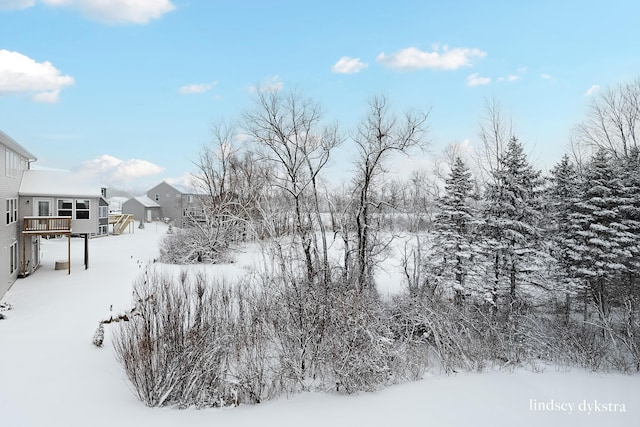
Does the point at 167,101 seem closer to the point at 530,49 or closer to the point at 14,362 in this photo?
the point at 14,362

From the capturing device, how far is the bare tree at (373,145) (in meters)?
16.1

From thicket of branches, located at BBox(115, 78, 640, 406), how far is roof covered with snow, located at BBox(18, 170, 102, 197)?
10083 mm

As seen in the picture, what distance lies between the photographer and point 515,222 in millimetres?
16734

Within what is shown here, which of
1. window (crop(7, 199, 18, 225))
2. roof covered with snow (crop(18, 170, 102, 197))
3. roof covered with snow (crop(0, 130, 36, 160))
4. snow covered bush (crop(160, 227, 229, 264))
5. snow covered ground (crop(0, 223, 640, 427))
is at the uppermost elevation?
roof covered with snow (crop(0, 130, 36, 160))

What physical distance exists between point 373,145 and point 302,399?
11434 millimetres

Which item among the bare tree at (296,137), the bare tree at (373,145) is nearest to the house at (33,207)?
the bare tree at (296,137)

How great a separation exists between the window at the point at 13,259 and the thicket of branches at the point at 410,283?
840 centimetres

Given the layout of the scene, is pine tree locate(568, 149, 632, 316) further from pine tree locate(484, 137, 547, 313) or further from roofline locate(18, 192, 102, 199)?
roofline locate(18, 192, 102, 199)

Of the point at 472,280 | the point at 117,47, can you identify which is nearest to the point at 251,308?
the point at 472,280

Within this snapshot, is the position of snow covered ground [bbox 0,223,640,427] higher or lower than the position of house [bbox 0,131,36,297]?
lower

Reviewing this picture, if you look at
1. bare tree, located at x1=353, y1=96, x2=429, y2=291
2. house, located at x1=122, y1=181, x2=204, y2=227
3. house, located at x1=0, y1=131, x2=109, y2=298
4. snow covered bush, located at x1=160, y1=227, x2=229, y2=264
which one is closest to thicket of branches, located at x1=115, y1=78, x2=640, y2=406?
bare tree, located at x1=353, y1=96, x2=429, y2=291

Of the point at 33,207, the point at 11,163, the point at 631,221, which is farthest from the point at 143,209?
the point at 631,221

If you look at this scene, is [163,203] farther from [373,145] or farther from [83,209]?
[373,145]

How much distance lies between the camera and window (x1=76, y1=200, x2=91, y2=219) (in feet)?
69.8
